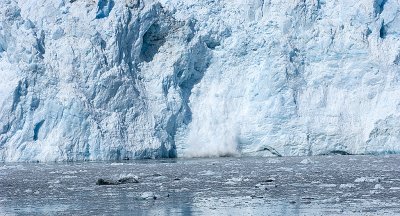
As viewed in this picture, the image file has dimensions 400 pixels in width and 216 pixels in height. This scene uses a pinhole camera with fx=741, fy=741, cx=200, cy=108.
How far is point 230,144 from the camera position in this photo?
23.6m

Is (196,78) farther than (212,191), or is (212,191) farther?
(196,78)

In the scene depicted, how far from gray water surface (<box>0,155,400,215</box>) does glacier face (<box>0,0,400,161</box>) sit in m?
5.02

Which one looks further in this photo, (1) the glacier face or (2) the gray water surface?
(1) the glacier face

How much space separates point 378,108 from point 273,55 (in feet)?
11.9

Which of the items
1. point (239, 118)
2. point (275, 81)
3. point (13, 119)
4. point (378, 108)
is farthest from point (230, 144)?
point (13, 119)

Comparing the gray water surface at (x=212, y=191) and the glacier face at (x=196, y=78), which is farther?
the glacier face at (x=196, y=78)

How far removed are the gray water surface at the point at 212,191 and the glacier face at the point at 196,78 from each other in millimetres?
5025

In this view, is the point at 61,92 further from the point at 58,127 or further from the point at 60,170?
the point at 60,170

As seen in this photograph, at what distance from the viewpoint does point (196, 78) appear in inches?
977

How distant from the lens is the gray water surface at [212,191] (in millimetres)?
9164

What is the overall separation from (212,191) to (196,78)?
13548mm

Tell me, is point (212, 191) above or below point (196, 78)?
below

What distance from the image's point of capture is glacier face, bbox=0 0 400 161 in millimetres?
21766

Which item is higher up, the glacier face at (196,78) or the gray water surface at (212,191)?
the glacier face at (196,78)
